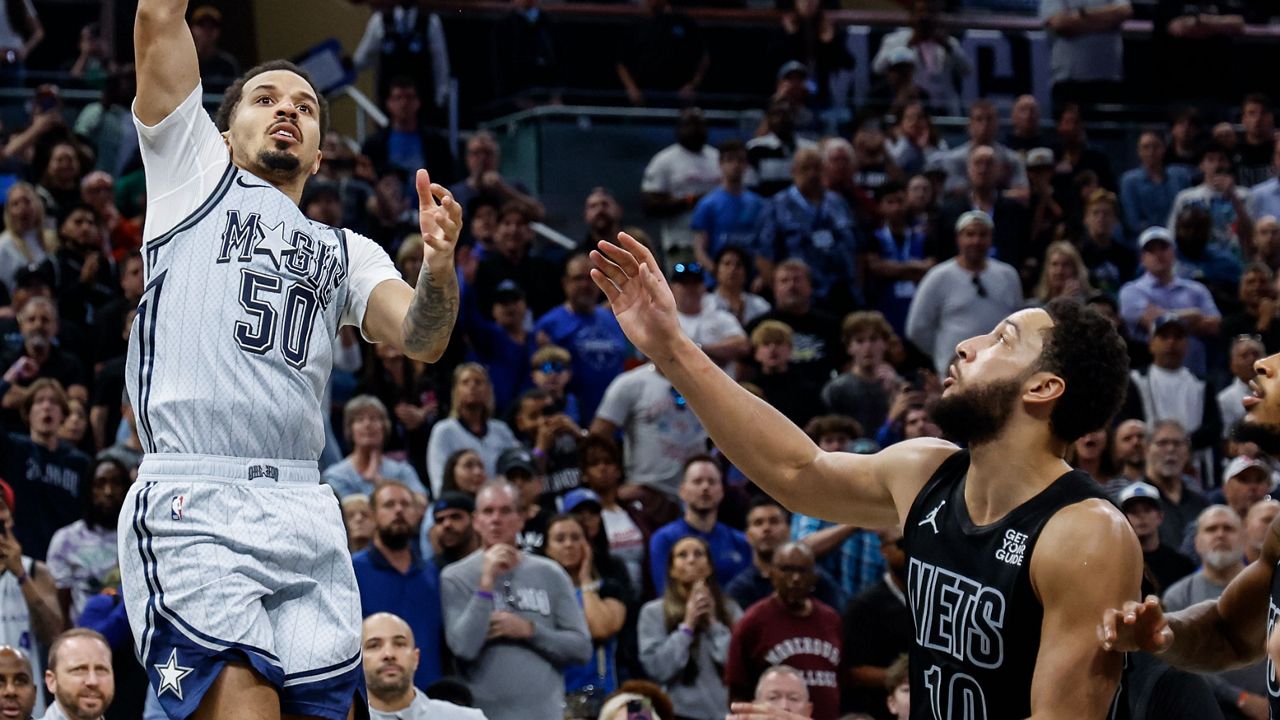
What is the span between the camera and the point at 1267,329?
1332 cm

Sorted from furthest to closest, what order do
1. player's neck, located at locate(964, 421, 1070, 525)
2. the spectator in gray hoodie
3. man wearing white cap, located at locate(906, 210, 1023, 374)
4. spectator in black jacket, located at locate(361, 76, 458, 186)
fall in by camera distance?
spectator in black jacket, located at locate(361, 76, 458, 186) < man wearing white cap, located at locate(906, 210, 1023, 374) < the spectator in gray hoodie < player's neck, located at locate(964, 421, 1070, 525)

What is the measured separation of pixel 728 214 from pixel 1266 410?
30.3 feet

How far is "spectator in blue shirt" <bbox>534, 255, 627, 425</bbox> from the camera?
12.5m

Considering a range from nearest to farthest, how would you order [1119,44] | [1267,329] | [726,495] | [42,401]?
1. [42,401]
2. [726,495]
3. [1267,329]
4. [1119,44]

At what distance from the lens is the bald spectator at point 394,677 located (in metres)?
8.11

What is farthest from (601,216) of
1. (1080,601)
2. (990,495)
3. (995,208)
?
(1080,601)

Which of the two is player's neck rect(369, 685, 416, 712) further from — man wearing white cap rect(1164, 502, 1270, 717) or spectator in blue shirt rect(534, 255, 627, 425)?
spectator in blue shirt rect(534, 255, 627, 425)

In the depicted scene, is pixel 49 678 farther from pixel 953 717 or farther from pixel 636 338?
pixel 953 717

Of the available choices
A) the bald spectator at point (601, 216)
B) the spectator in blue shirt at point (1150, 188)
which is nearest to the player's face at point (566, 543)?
the bald spectator at point (601, 216)

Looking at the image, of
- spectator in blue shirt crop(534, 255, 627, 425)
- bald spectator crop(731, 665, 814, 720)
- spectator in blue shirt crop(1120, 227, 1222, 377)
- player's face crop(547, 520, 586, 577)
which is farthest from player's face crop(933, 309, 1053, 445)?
spectator in blue shirt crop(1120, 227, 1222, 377)

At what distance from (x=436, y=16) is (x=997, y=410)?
459 inches

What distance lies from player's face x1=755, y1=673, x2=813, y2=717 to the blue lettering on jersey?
14.1 ft

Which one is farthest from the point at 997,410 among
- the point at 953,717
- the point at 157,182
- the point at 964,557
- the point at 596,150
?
the point at 596,150

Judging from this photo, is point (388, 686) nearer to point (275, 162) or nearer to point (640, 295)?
point (275, 162)
